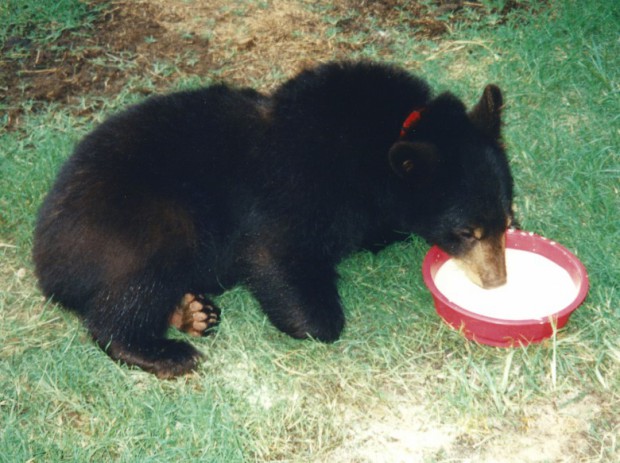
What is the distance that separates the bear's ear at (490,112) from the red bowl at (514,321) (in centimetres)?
63

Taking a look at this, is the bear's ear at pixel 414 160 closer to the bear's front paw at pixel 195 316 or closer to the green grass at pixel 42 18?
the bear's front paw at pixel 195 316

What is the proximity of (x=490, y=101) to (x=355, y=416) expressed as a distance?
180 cm

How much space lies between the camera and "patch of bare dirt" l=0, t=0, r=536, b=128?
666 cm

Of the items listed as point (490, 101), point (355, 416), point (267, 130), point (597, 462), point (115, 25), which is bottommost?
point (115, 25)

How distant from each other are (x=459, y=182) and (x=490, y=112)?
53 centimetres

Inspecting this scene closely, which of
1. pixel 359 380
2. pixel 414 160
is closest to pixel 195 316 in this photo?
pixel 359 380

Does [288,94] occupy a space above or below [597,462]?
above

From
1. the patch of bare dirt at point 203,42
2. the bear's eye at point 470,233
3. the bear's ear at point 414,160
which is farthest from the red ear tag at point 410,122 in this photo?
the patch of bare dirt at point 203,42

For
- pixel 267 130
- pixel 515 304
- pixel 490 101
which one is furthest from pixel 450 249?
pixel 267 130

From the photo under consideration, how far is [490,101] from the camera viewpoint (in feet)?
13.7

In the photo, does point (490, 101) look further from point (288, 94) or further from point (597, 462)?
point (597, 462)

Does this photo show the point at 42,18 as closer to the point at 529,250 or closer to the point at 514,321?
the point at 529,250

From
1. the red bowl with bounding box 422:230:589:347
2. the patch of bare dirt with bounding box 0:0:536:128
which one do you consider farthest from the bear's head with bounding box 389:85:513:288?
the patch of bare dirt with bounding box 0:0:536:128

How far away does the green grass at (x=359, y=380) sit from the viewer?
3596 millimetres
